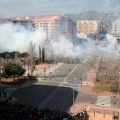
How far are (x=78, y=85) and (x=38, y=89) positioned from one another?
20.9ft

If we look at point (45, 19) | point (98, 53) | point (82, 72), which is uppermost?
point (45, 19)

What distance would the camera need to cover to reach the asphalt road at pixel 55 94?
31908mm

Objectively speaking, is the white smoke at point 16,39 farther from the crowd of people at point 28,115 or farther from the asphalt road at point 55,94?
the crowd of people at point 28,115

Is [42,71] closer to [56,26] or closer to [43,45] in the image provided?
[43,45]

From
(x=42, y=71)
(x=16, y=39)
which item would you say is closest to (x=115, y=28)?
(x=16, y=39)

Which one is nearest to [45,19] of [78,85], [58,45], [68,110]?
[58,45]

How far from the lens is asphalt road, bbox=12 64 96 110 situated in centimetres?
3191

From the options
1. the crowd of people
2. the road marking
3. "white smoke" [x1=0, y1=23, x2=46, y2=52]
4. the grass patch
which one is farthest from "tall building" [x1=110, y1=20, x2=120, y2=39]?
the crowd of people

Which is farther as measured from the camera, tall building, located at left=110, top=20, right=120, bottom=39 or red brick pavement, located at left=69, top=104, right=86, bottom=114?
tall building, located at left=110, top=20, right=120, bottom=39

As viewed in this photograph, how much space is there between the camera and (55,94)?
35719 mm

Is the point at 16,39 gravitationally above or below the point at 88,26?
below

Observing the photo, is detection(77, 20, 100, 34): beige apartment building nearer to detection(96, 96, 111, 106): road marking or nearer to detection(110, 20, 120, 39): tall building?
detection(110, 20, 120, 39): tall building

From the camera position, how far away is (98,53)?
168 ft

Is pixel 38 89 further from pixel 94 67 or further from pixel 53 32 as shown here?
pixel 53 32
